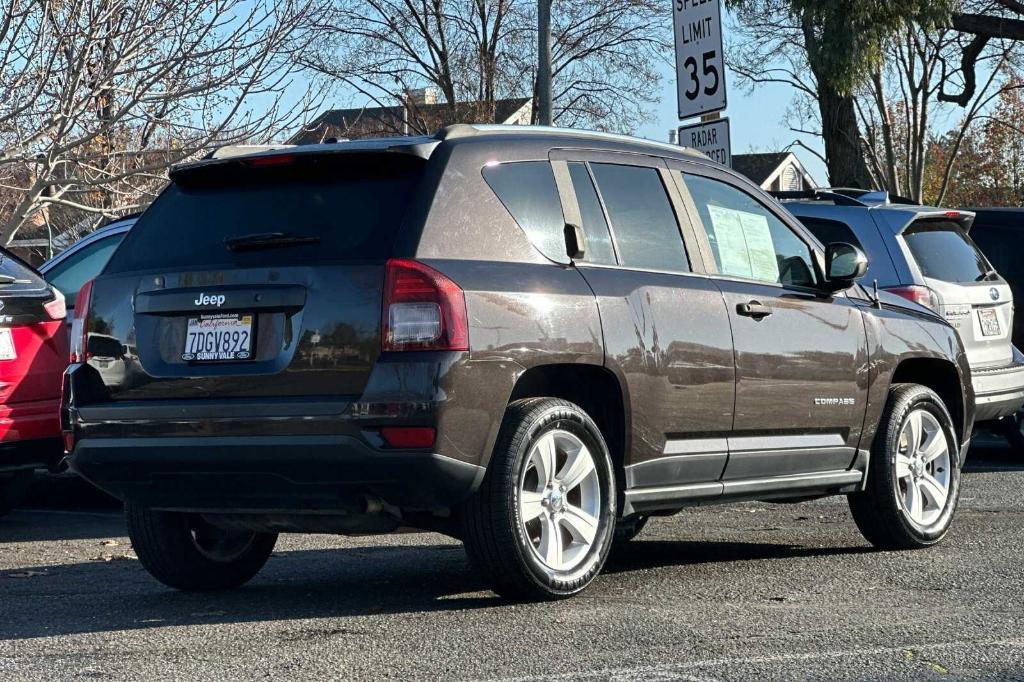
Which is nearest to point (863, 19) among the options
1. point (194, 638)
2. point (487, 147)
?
point (487, 147)

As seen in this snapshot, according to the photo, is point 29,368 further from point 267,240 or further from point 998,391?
point 998,391

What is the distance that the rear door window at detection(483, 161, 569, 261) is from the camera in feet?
19.7

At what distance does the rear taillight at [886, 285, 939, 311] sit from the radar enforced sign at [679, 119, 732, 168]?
228cm

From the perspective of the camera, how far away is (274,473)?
5.56 m

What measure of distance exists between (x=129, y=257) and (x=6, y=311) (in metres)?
2.27

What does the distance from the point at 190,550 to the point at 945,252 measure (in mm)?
5955

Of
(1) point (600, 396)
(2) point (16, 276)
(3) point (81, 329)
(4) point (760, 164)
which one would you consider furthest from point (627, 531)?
(4) point (760, 164)

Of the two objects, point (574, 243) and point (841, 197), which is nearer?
point (574, 243)

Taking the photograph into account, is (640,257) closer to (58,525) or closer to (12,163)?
(58,525)

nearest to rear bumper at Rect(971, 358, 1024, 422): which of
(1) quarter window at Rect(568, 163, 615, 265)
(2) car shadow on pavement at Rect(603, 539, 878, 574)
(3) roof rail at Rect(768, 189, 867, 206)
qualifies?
(3) roof rail at Rect(768, 189, 867, 206)

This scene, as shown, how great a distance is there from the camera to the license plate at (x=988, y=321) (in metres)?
10.6

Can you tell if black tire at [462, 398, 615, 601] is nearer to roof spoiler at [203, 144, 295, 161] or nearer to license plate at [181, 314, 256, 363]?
license plate at [181, 314, 256, 363]

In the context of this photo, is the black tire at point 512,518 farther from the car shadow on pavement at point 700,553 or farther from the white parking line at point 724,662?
the car shadow on pavement at point 700,553

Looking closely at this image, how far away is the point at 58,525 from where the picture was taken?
30.8 ft
